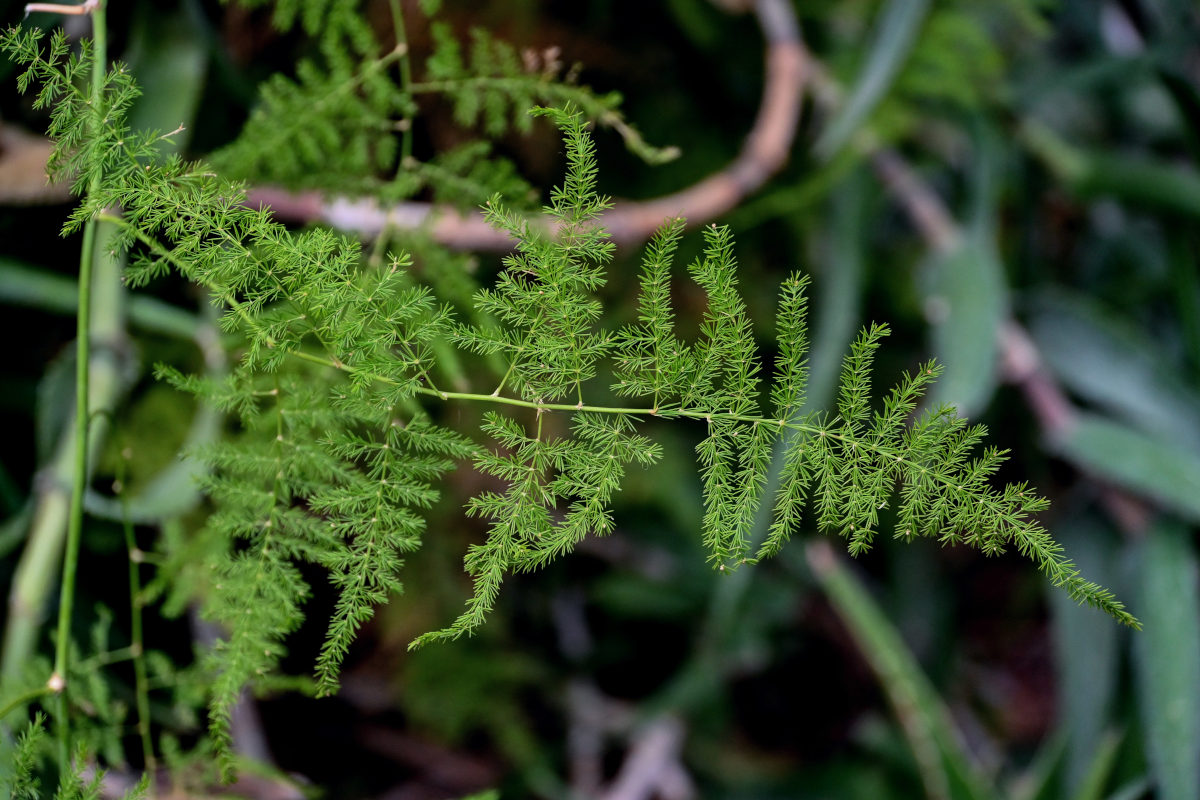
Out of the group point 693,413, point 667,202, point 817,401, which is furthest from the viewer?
point 817,401

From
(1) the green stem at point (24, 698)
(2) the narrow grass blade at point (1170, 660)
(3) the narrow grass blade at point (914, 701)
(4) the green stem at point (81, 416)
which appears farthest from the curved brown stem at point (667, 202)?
(2) the narrow grass blade at point (1170, 660)

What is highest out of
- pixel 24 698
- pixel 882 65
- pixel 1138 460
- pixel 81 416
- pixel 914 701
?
pixel 882 65

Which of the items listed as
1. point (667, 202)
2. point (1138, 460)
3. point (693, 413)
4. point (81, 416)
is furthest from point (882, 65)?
point (81, 416)

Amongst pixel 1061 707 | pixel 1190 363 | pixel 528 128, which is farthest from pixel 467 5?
pixel 1061 707

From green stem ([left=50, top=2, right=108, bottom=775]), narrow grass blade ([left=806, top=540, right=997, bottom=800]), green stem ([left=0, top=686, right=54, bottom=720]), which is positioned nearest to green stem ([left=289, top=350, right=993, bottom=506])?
green stem ([left=50, top=2, right=108, bottom=775])

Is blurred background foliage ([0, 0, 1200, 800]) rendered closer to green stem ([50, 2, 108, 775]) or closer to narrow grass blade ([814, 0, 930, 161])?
narrow grass blade ([814, 0, 930, 161])

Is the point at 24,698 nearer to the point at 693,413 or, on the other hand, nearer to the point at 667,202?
the point at 693,413

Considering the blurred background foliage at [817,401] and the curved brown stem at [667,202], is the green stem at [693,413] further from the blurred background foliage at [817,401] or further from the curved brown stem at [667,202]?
the blurred background foliage at [817,401]
